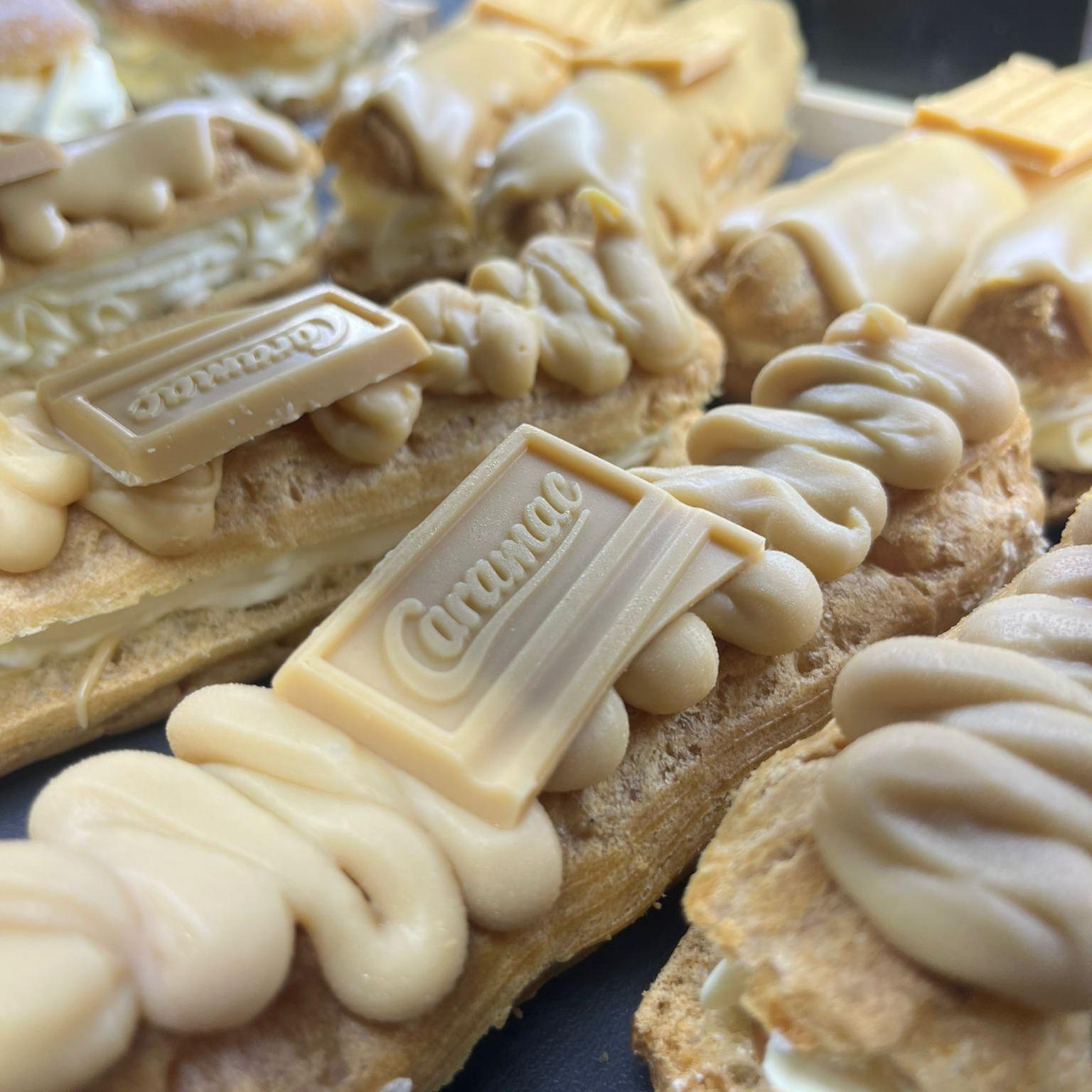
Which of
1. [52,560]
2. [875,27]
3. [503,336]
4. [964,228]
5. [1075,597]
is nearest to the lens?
[1075,597]

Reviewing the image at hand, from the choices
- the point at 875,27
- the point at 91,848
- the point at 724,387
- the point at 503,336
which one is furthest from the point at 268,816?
the point at 875,27

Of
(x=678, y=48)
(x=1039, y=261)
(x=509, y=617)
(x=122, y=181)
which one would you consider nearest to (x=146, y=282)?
(x=122, y=181)

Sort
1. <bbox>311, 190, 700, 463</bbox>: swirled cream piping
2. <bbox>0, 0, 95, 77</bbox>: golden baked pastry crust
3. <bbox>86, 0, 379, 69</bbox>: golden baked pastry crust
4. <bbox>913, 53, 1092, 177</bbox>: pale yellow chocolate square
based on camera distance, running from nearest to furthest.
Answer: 1. <bbox>311, 190, 700, 463</bbox>: swirled cream piping
2. <bbox>913, 53, 1092, 177</bbox>: pale yellow chocolate square
3. <bbox>0, 0, 95, 77</bbox>: golden baked pastry crust
4. <bbox>86, 0, 379, 69</bbox>: golden baked pastry crust

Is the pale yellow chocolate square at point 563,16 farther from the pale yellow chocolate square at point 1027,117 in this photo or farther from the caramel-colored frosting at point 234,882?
the caramel-colored frosting at point 234,882

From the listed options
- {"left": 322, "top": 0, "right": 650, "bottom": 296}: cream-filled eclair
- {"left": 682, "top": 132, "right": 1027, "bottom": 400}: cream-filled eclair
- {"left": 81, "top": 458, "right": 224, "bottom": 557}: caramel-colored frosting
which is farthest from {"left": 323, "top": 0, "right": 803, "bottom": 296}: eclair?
{"left": 81, "top": 458, "right": 224, "bottom": 557}: caramel-colored frosting

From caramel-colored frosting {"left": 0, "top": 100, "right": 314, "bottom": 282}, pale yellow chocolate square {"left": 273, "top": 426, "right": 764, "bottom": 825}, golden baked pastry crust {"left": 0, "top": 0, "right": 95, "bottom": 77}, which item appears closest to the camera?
pale yellow chocolate square {"left": 273, "top": 426, "right": 764, "bottom": 825}

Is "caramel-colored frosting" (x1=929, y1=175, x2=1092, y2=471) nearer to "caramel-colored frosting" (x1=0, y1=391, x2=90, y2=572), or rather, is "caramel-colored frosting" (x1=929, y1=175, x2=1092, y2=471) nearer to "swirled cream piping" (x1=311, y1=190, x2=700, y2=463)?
"swirled cream piping" (x1=311, y1=190, x2=700, y2=463)

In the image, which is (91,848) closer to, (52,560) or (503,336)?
(52,560)
